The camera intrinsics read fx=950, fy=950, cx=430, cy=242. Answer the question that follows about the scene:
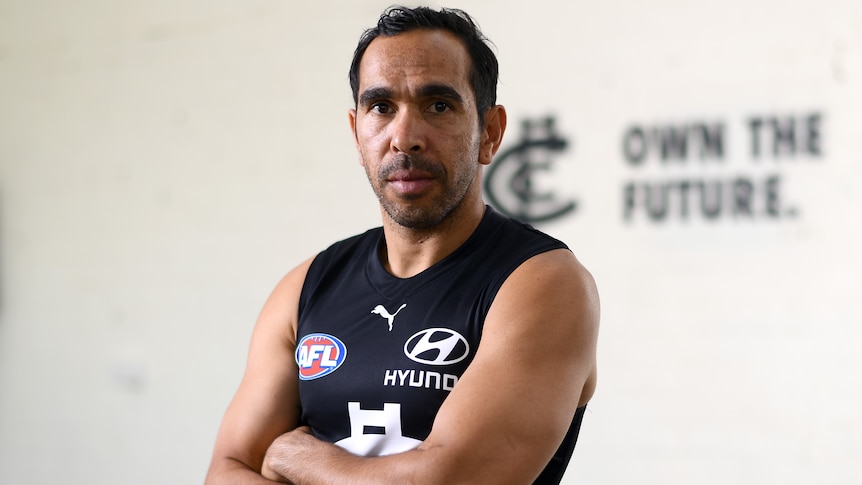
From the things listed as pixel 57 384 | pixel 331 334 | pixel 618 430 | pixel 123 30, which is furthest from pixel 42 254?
pixel 331 334

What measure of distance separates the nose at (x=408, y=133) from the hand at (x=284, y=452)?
461 millimetres

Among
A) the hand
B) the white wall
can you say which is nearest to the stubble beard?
the hand

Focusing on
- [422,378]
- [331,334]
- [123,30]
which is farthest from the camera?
[123,30]

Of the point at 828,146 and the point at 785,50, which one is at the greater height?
the point at 785,50

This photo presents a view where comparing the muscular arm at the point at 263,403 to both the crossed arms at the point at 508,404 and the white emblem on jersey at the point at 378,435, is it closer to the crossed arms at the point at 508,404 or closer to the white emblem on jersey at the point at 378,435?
the crossed arms at the point at 508,404

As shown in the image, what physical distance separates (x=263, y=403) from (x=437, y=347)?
0.35 meters

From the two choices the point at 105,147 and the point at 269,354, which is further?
the point at 105,147

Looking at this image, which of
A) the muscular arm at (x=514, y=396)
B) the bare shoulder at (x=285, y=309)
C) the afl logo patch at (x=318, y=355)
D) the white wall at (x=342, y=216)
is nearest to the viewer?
the muscular arm at (x=514, y=396)

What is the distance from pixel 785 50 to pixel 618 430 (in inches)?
45.3

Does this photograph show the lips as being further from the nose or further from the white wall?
the white wall

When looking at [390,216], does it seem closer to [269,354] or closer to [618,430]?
[269,354]

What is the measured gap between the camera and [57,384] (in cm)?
373

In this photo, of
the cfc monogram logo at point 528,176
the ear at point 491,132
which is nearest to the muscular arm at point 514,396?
the ear at point 491,132

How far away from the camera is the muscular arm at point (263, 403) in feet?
5.02
